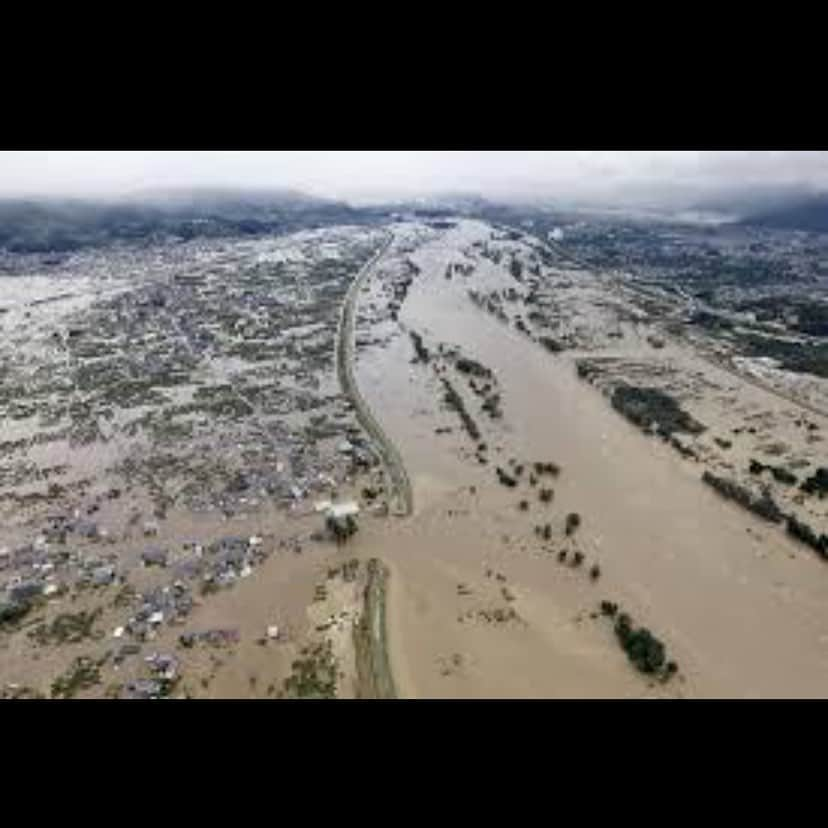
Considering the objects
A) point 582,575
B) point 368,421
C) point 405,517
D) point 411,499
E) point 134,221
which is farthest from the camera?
point 134,221

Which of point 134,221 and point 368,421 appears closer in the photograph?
point 368,421

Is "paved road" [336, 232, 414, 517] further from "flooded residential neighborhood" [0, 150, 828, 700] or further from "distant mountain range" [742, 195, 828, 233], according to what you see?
"distant mountain range" [742, 195, 828, 233]

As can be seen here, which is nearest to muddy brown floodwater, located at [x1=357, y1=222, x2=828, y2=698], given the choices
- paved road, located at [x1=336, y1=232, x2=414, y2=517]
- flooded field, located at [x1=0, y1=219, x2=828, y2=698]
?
flooded field, located at [x1=0, y1=219, x2=828, y2=698]

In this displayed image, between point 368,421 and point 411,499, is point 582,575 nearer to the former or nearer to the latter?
point 411,499

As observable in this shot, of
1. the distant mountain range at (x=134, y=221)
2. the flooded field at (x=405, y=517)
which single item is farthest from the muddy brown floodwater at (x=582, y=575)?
the distant mountain range at (x=134, y=221)

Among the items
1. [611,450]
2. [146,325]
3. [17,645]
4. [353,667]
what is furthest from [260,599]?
[146,325]

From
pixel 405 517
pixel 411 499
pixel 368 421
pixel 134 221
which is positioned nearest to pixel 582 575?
pixel 405 517
